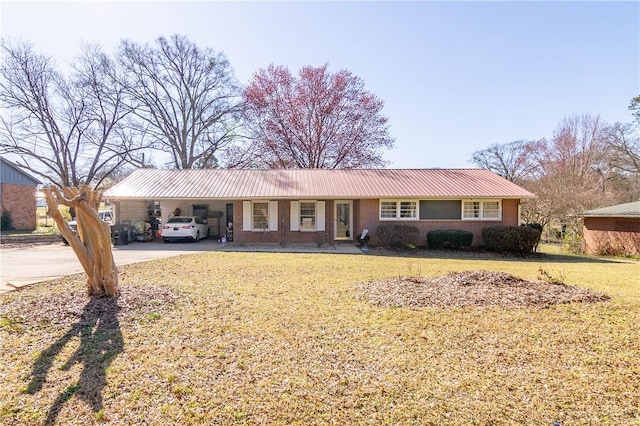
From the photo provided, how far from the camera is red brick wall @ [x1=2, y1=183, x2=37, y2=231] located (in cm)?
2559

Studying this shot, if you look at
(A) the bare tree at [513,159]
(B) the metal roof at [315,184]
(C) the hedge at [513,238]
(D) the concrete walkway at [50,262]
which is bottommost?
(D) the concrete walkway at [50,262]

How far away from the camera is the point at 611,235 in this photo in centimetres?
1836

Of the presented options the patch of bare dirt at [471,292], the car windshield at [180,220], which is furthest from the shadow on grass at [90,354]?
the car windshield at [180,220]

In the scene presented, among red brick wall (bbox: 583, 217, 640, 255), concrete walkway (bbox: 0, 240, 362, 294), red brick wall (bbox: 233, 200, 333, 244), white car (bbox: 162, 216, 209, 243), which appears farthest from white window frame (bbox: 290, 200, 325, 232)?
red brick wall (bbox: 583, 217, 640, 255)

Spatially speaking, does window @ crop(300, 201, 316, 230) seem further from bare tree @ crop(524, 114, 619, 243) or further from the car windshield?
bare tree @ crop(524, 114, 619, 243)

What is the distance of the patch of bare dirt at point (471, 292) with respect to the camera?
20.2 ft

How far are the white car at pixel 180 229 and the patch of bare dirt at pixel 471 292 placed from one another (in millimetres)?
13455

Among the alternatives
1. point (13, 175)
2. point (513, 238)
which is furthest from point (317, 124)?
point (13, 175)

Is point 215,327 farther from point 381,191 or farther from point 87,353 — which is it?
point 381,191

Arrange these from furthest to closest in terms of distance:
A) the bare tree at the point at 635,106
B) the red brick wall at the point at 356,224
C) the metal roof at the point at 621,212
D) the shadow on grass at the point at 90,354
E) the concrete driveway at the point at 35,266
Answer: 1. the bare tree at the point at 635,106
2. the red brick wall at the point at 356,224
3. the metal roof at the point at 621,212
4. the concrete driveway at the point at 35,266
5. the shadow on grass at the point at 90,354

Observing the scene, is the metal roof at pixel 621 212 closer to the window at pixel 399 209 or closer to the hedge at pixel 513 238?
the hedge at pixel 513 238

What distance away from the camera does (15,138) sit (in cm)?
2542

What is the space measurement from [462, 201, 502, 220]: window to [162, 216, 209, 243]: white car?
47.7 feet

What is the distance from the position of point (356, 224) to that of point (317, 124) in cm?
1524
